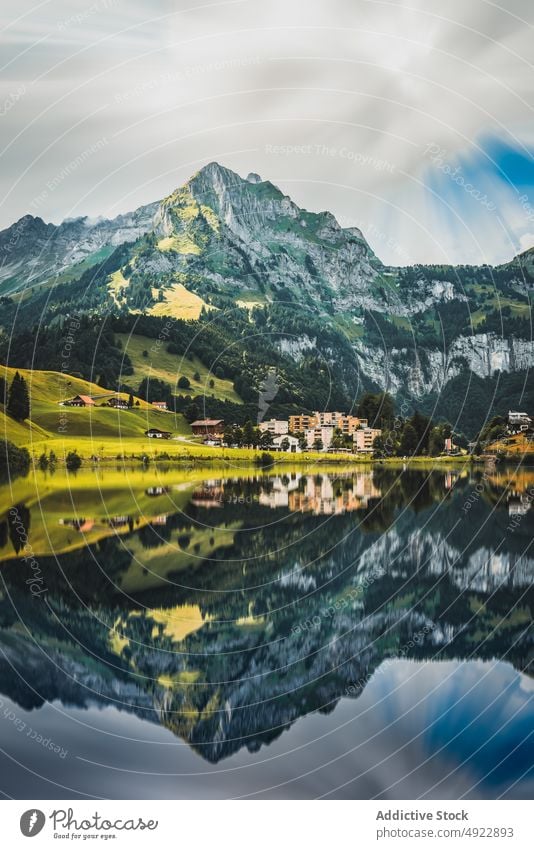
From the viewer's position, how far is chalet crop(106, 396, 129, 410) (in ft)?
254

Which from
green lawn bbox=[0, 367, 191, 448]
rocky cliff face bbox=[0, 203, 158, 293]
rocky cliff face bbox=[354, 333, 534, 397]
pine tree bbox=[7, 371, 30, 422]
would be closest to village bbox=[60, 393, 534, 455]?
green lawn bbox=[0, 367, 191, 448]

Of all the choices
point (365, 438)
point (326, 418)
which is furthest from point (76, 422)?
point (326, 418)

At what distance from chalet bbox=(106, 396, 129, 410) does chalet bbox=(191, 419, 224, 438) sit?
6923mm

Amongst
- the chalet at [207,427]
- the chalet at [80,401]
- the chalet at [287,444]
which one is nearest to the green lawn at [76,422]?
the chalet at [80,401]

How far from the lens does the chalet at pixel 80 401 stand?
7106 cm

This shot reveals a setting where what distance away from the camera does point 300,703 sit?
20.5 metres

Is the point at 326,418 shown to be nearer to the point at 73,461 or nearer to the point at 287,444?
the point at 287,444

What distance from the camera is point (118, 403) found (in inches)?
3145

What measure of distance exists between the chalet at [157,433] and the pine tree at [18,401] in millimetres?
13870

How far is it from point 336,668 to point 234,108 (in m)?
30.4

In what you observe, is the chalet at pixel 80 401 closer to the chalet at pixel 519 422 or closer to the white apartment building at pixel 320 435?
the white apartment building at pixel 320 435
